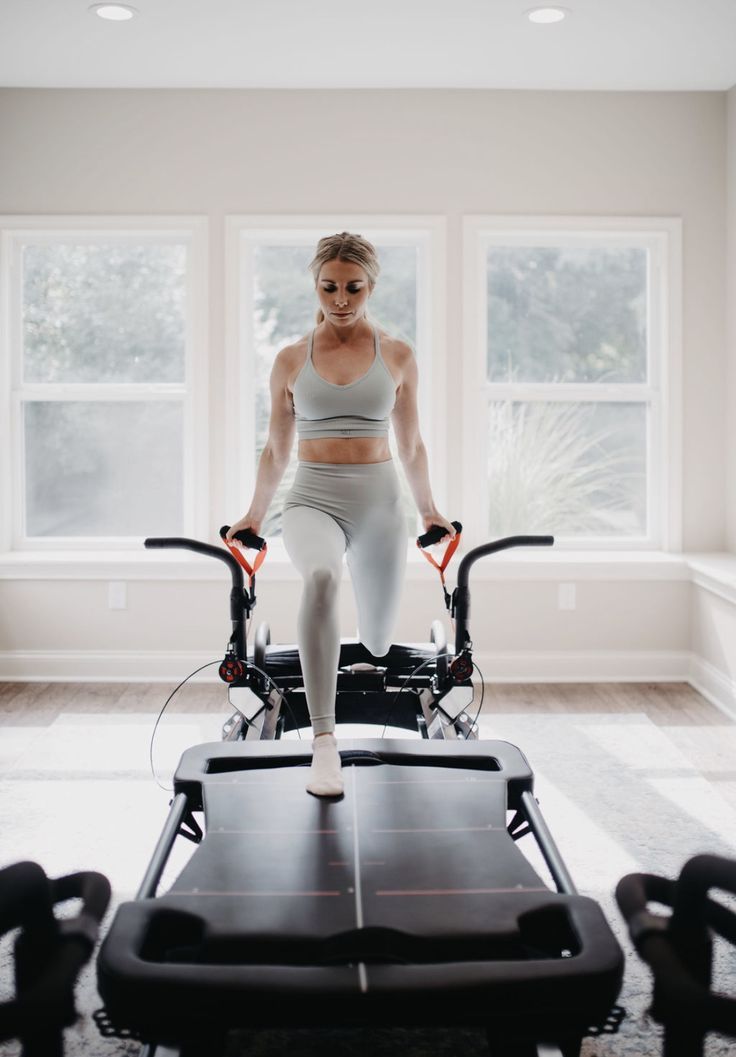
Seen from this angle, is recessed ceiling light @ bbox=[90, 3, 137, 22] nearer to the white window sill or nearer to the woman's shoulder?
the woman's shoulder

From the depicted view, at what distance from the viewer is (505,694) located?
4.26 m

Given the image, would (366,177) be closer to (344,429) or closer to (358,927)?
(344,429)

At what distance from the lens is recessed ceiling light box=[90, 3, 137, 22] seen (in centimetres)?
348

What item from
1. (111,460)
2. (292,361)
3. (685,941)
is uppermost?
(292,361)

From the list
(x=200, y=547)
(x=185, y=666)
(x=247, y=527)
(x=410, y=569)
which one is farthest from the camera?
(x=185, y=666)

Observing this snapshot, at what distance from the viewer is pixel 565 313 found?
15.1ft

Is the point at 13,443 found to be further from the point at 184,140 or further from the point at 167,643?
the point at 184,140

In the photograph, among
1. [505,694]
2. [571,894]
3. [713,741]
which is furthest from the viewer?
[505,694]

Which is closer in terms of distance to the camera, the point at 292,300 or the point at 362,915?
the point at 362,915

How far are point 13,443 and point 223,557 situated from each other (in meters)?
2.14

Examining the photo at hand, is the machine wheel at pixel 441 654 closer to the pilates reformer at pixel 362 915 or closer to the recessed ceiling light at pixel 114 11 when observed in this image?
the pilates reformer at pixel 362 915

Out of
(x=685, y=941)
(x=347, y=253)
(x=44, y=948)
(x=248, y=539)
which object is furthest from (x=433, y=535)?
(x=44, y=948)

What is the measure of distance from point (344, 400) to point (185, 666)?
7.54ft

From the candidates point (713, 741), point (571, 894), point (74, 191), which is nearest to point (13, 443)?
point (74, 191)
